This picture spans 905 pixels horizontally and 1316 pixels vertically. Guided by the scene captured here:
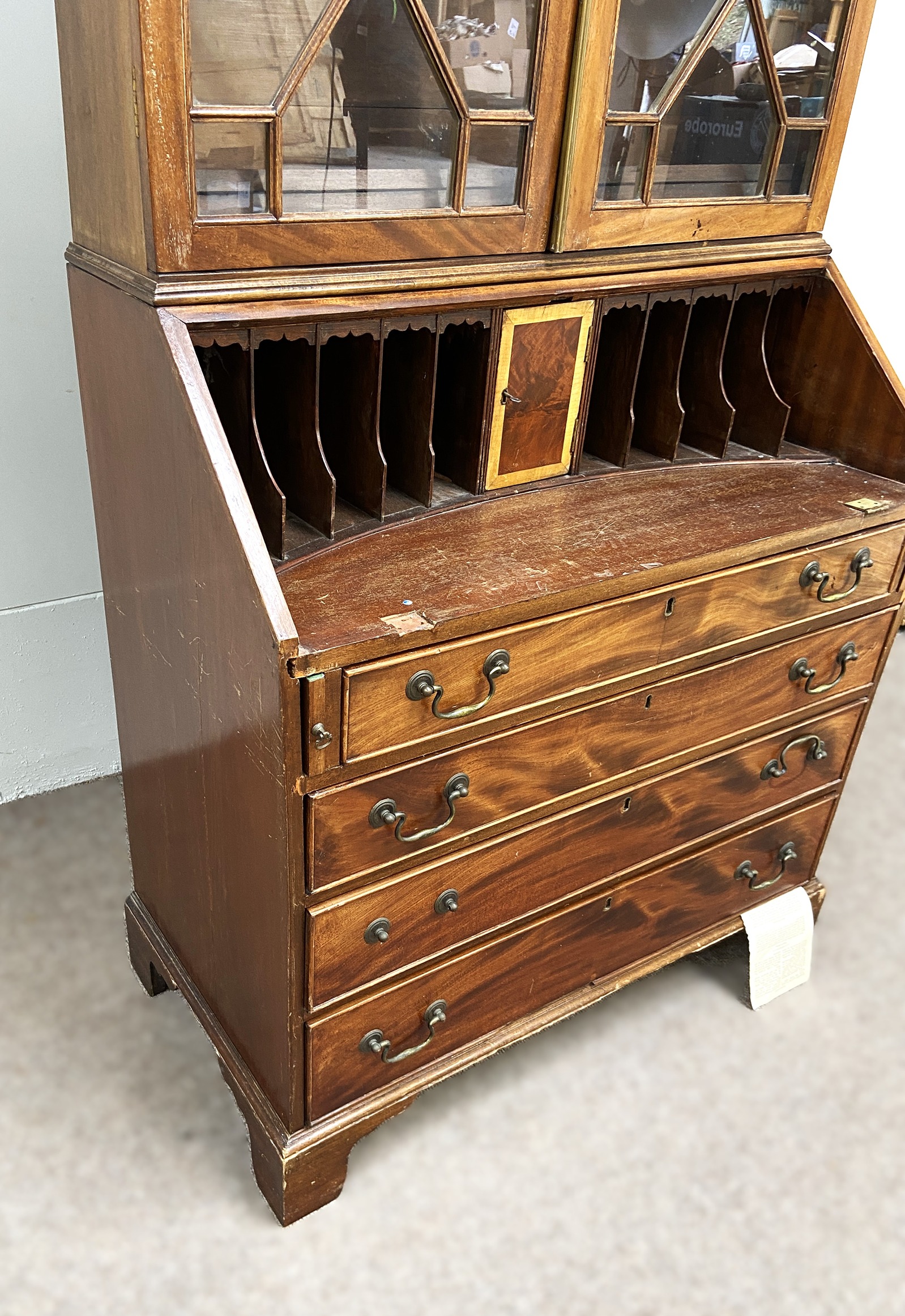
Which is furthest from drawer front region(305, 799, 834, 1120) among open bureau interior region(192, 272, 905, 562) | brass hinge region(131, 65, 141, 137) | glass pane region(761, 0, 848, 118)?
glass pane region(761, 0, 848, 118)

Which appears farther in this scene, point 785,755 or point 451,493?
point 785,755

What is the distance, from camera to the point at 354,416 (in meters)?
1.66

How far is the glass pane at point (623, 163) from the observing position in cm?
164

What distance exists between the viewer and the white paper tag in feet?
7.39

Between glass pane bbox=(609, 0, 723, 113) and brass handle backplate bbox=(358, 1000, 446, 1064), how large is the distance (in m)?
1.44

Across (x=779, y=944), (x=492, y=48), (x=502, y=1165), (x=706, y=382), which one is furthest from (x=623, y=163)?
(x=502, y=1165)

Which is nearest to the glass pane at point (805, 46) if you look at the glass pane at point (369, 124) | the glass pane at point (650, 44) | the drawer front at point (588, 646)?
the glass pane at point (650, 44)

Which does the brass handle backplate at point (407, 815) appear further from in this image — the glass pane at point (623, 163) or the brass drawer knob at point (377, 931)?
the glass pane at point (623, 163)

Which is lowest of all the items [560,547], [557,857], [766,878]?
[766,878]

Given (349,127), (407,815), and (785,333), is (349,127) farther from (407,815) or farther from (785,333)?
(785,333)

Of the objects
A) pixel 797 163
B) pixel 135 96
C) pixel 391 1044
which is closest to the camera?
pixel 135 96

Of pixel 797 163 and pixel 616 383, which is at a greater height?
pixel 797 163

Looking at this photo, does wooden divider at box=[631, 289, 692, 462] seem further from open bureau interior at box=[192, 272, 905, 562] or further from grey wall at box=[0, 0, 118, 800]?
grey wall at box=[0, 0, 118, 800]

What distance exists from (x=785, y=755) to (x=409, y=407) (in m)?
1.02
